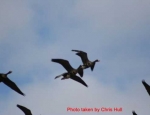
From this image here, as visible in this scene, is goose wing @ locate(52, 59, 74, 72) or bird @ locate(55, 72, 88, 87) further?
goose wing @ locate(52, 59, 74, 72)

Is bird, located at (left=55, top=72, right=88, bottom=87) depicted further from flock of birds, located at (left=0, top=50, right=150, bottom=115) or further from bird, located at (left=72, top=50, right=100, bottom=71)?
bird, located at (left=72, top=50, right=100, bottom=71)

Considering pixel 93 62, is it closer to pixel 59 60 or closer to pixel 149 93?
pixel 59 60

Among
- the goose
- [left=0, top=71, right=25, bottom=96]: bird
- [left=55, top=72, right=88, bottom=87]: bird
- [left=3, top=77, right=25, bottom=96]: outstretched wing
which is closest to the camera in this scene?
[left=0, top=71, right=25, bottom=96]: bird

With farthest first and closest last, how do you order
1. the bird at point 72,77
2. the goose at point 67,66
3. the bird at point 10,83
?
the goose at point 67,66 < the bird at point 72,77 < the bird at point 10,83

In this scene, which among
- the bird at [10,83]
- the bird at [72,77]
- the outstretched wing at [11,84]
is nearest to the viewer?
the bird at [10,83]

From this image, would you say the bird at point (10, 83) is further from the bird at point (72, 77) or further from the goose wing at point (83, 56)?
the goose wing at point (83, 56)

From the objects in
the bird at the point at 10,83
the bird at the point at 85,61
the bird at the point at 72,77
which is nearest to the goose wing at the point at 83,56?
the bird at the point at 85,61

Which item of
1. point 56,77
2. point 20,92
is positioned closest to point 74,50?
point 56,77

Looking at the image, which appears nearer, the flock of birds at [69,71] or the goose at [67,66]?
the flock of birds at [69,71]

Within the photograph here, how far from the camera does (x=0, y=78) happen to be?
33.9 meters

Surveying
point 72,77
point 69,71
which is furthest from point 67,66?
point 72,77

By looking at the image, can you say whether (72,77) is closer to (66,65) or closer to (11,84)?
(66,65)

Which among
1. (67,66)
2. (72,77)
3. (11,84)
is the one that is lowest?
(11,84)

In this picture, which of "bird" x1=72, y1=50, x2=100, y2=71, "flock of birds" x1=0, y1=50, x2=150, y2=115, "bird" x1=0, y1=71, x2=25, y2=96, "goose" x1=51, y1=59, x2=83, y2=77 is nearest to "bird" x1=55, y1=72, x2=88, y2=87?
"flock of birds" x1=0, y1=50, x2=150, y2=115
